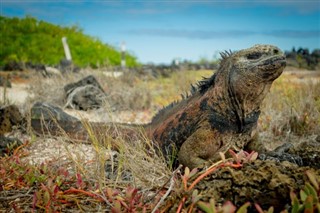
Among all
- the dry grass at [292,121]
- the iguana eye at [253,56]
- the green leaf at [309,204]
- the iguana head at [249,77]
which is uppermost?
the iguana eye at [253,56]

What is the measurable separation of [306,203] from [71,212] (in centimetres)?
153

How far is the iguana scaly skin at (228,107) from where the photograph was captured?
4.23 metres

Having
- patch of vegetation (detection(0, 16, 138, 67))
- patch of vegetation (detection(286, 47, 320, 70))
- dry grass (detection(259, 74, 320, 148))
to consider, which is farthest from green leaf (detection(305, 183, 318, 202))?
patch of vegetation (detection(0, 16, 138, 67))

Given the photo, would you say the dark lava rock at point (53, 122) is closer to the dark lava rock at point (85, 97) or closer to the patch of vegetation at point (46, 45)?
the dark lava rock at point (85, 97)

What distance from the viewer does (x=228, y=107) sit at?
14.3ft

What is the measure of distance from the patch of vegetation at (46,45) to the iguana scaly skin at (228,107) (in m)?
20.0

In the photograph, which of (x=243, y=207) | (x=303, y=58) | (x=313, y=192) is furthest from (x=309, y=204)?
(x=303, y=58)

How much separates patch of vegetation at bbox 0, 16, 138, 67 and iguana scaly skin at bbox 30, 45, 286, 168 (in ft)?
65.6

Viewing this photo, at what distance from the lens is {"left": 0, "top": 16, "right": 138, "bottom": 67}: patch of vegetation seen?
84.0ft

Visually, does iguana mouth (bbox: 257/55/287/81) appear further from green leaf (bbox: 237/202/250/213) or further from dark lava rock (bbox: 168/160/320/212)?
green leaf (bbox: 237/202/250/213)

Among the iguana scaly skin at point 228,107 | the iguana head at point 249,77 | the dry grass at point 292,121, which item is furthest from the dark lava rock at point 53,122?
the iguana head at point 249,77

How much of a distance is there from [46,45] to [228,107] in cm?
2407

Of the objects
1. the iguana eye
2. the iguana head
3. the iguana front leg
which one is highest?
the iguana eye

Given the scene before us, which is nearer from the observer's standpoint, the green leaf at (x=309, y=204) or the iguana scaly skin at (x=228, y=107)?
the green leaf at (x=309, y=204)
